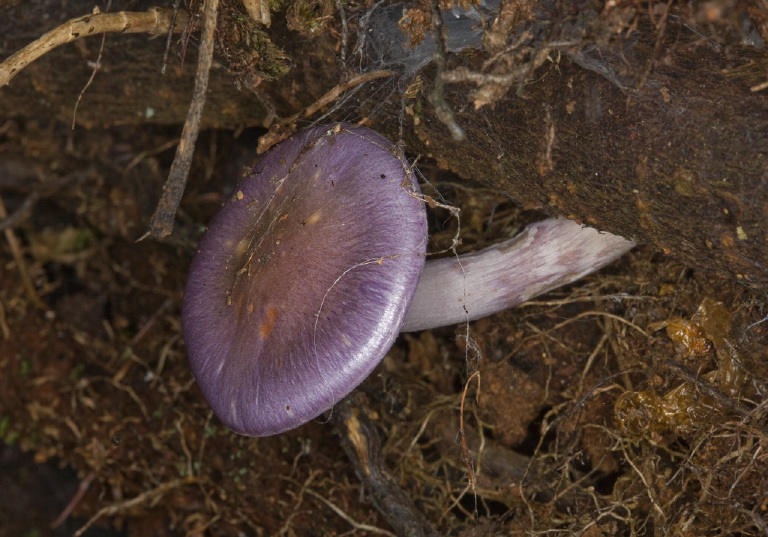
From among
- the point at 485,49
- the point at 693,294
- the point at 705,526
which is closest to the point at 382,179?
the point at 485,49

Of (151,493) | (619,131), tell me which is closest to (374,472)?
(151,493)

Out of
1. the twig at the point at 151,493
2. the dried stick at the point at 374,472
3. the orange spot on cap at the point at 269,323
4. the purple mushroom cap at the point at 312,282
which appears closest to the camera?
the purple mushroom cap at the point at 312,282

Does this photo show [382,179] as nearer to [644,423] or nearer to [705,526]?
[644,423]

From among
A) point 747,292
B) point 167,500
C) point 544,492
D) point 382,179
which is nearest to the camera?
point 382,179

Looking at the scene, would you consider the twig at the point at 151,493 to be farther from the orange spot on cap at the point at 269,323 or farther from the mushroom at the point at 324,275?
the orange spot on cap at the point at 269,323

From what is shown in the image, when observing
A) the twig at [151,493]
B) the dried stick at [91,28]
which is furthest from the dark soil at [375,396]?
the dried stick at [91,28]

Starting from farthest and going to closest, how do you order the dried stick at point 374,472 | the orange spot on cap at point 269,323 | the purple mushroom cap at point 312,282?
the dried stick at point 374,472 < the orange spot on cap at point 269,323 < the purple mushroom cap at point 312,282
